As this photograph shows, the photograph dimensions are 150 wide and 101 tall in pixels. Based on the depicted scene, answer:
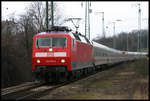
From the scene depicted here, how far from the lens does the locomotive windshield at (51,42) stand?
15.6m

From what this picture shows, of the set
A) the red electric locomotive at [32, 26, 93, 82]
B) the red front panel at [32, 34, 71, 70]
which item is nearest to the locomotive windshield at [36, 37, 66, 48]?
the red electric locomotive at [32, 26, 93, 82]

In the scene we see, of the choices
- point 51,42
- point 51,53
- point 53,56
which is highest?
point 51,42

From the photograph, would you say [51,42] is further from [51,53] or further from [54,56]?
[54,56]

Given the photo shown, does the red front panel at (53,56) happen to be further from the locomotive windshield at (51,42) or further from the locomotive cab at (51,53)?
the locomotive windshield at (51,42)

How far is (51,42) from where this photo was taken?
51.7ft

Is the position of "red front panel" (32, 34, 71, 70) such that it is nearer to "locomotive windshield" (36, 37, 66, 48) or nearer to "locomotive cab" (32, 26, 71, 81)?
"locomotive cab" (32, 26, 71, 81)

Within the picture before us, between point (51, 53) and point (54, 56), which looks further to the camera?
point (51, 53)

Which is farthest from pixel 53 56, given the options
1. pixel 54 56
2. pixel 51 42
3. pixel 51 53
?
pixel 51 42

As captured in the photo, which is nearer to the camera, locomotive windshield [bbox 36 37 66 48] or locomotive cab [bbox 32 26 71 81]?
locomotive cab [bbox 32 26 71 81]

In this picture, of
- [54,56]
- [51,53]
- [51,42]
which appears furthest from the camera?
[51,42]

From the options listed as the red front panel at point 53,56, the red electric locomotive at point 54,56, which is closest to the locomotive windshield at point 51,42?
the red electric locomotive at point 54,56

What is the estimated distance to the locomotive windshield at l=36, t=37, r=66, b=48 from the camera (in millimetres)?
15627

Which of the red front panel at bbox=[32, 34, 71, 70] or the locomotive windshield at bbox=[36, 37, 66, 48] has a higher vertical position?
the locomotive windshield at bbox=[36, 37, 66, 48]

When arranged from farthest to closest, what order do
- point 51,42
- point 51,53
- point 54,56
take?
point 51,42
point 51,53
point 54,56
